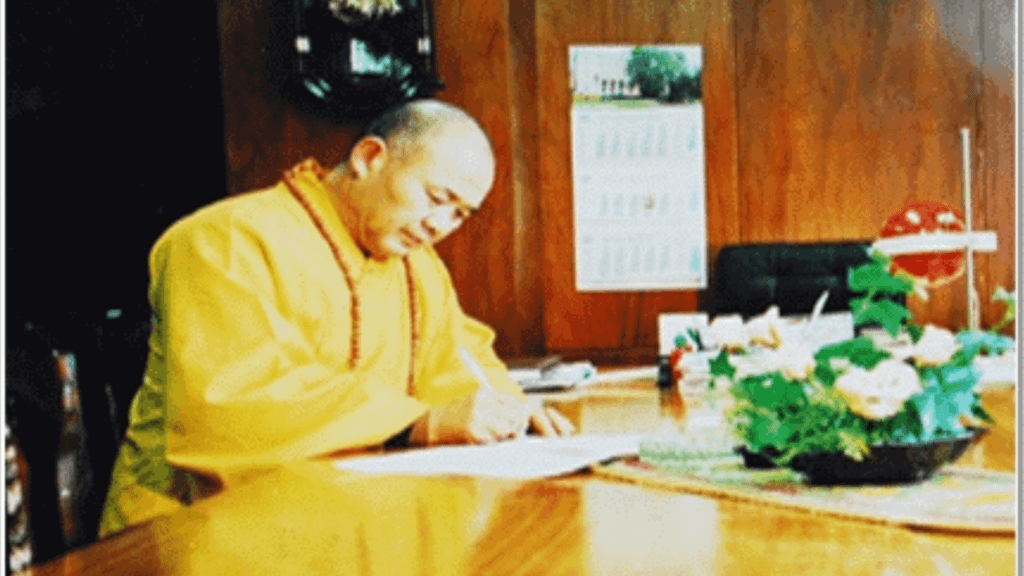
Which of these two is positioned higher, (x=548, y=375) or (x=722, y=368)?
(x=722, y=368)

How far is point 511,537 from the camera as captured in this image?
998 mm

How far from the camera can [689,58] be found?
4031mm

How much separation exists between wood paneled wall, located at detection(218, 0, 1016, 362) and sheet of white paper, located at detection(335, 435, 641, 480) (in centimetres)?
241

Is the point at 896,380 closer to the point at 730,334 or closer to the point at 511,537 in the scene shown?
the point at 730,334

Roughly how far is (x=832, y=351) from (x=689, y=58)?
307 cm

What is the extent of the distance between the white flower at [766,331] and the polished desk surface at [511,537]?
0.16m

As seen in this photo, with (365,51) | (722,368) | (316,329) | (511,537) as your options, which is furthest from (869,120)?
(511,537)

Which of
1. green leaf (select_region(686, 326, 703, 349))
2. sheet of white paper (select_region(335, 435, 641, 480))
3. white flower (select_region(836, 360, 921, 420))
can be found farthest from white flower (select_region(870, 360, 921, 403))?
green leaf (select_region(686, 326, 703, 349))

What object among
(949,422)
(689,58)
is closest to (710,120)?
(689,58)

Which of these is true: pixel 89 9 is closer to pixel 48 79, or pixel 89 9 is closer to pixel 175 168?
pixel 48 79

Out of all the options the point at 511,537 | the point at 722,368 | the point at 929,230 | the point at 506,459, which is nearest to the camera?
the point at 511,537

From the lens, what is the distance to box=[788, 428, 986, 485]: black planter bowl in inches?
42.7

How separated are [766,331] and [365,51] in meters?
2.68

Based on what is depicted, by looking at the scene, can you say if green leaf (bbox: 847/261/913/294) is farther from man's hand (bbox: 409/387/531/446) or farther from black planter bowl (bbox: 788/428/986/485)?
man's hand (bbox: 409/387/531/446)
